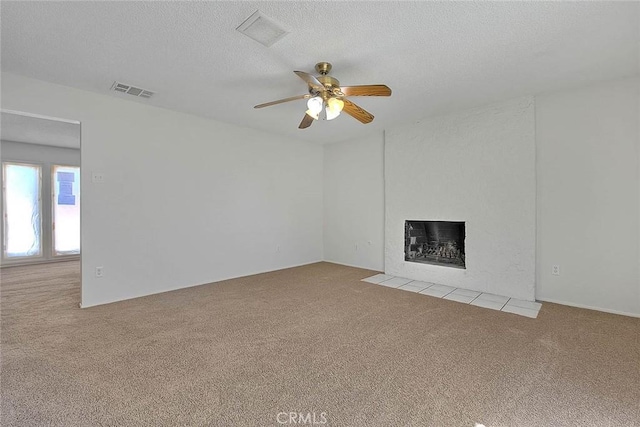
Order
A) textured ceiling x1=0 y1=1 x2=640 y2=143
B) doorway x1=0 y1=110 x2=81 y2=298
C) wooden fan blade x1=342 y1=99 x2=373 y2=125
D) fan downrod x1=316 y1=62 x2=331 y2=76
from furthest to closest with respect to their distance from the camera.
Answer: doorway x1=0 y1=110 x2=81 y2=298 → wooden fan blade x1=342 y1=99 x2=373 y2=125 → fan downrod x1=316 y1=62 x2=331 y2=76 → textured ceiling x1=0 y1=1 x2=640 y2=143

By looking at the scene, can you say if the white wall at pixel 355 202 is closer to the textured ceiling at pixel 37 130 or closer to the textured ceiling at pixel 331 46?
the textured ceiling at pixel 331 46

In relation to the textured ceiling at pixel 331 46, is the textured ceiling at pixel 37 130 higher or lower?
higher

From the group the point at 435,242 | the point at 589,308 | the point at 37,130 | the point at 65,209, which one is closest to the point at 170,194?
the point at 37,130

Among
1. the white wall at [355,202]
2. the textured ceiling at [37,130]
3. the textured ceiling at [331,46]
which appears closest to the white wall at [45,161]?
the textured ceiling at [37,130]

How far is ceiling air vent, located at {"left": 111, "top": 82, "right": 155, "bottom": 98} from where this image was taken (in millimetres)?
3045

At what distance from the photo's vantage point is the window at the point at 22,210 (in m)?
5.61

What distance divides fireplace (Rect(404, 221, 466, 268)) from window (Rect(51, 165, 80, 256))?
7213 mm

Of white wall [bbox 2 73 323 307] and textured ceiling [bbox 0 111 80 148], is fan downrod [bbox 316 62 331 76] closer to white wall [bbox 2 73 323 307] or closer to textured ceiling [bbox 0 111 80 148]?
white wall [bbox 2 73 323 307]

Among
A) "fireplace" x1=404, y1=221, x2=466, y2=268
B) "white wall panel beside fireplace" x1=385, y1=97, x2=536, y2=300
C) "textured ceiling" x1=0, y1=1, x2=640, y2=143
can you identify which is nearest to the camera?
"textured ceiling" x1=0, y1=1, x2=640, y2=143

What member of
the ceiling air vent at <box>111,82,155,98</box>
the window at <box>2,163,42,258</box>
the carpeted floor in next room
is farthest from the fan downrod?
the window at <box>2,163,42,258</box>

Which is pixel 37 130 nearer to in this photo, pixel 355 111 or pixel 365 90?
pixel 355 111

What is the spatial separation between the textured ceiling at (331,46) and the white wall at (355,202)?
1.86 meters

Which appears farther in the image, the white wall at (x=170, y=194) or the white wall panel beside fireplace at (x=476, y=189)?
the white wall panel beside fireplace at (x=476, y=189)

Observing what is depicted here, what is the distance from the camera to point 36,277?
15.4ft
